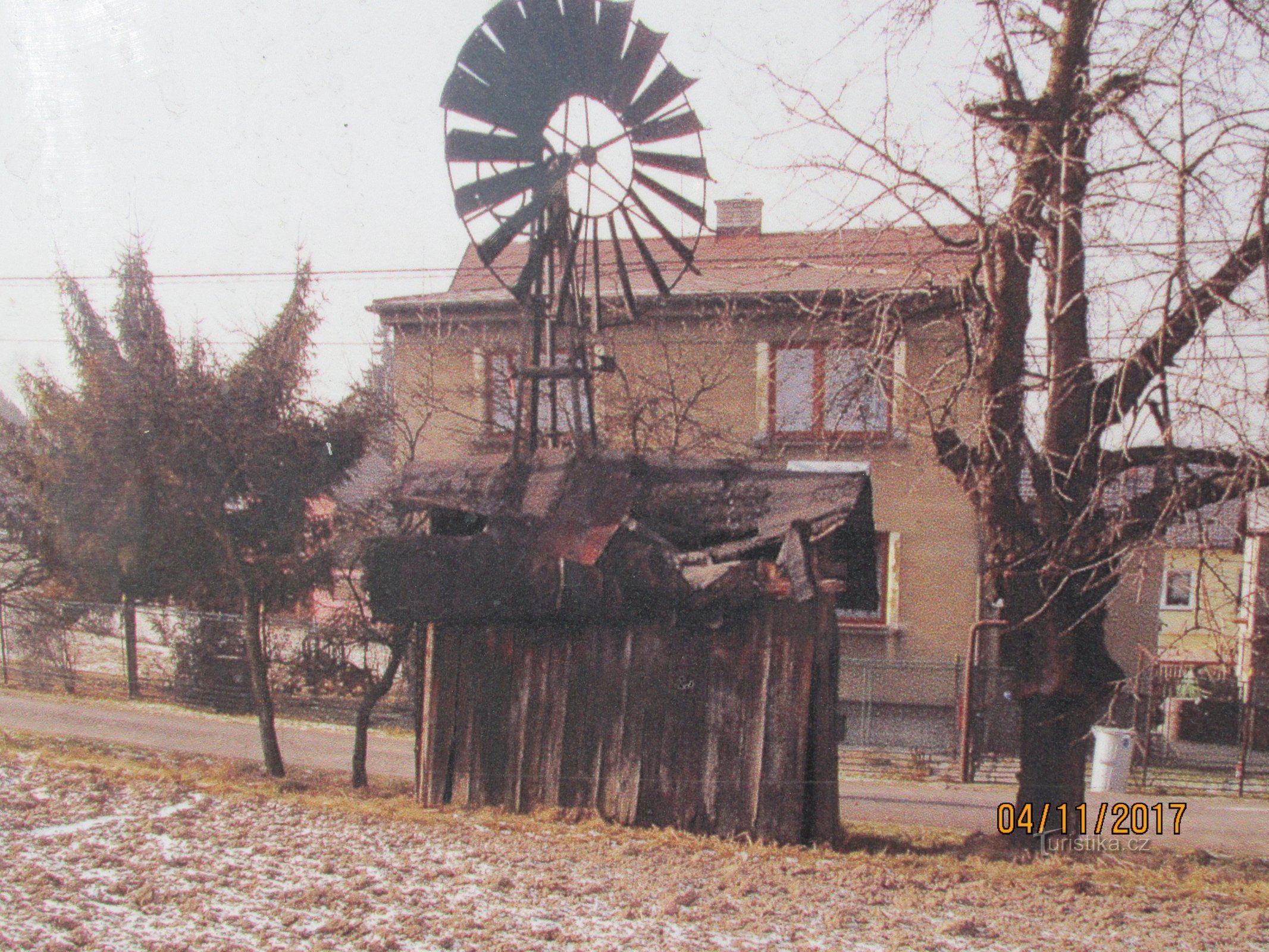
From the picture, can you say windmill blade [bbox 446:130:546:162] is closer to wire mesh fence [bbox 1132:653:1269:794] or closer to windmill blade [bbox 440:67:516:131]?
windmill blade [bbox 440:67:516:131]

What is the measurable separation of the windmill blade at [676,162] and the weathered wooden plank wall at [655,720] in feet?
12.3

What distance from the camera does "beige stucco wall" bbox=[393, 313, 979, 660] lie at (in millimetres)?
14961

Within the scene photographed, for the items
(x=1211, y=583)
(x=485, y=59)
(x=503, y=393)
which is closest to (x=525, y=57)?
(x=485, y=59)

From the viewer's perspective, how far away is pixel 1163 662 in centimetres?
702

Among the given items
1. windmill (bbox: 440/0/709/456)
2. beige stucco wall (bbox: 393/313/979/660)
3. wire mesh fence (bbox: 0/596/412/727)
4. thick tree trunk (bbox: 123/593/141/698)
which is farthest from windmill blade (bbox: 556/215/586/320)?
thick tree trunk (bbox: 123/593/141/698)

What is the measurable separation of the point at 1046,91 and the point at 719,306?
28.3ft

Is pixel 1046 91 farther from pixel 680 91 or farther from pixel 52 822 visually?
pixel 52 822

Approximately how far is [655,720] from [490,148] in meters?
4.64

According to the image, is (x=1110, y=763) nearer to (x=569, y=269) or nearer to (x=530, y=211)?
(x=569, y=269)

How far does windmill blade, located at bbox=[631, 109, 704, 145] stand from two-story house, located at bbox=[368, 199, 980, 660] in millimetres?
2962

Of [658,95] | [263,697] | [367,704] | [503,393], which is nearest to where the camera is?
[658,95]

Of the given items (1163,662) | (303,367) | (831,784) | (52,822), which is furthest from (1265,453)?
(303,367)

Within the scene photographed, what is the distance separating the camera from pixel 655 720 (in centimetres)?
726

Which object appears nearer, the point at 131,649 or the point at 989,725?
the point at 989,725
